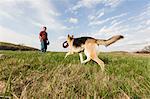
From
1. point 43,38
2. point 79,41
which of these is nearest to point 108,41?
point 79,41

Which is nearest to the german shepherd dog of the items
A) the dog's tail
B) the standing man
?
the dog's tail

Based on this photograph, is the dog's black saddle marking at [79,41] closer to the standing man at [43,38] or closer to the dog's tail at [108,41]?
the dog's tail at [108,41]

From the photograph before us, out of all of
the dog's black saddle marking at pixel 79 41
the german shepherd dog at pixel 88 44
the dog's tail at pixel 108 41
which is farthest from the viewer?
the dog's black saddle marking at pixel 79 41

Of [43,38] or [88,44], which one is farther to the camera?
[43,38]

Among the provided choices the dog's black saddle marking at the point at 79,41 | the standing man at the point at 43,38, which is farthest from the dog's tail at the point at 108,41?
the standing man at the point at 43,38

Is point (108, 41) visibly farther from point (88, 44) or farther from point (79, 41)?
point (79, 41)

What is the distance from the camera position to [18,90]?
5.25 meters

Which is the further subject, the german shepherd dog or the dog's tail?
the german shepherd dog

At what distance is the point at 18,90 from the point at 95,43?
19.7 feet

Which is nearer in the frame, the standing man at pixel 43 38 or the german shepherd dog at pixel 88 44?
the german shepherd dog at pixel 88 44

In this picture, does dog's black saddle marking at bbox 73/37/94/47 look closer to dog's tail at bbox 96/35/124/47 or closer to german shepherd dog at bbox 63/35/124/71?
german shepherd dog at bbox 63/35/124/71

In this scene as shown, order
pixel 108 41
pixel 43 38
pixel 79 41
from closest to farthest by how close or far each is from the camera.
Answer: pixel 108 41
pixel 79 41
pixel 43 38

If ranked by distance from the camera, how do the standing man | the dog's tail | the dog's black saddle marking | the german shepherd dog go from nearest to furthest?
the dog's tail → the german shepherd dog → the dog's black saddle marking → the standing man

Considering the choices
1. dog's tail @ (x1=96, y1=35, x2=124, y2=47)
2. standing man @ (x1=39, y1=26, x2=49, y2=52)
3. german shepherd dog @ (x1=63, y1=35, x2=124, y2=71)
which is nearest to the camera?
dog's tail @ (x1=96, y1=35, x2=124, y2=47)
